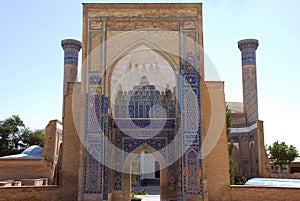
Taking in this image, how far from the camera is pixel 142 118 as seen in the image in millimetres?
9875

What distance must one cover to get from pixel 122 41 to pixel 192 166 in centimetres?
365

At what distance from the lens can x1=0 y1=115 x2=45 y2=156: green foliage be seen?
21.5 m

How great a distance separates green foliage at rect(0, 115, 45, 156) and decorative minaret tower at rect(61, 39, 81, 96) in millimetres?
6727

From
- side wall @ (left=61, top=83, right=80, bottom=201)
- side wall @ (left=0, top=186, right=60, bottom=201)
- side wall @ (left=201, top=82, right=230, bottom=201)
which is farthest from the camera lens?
side wall @ (left=61, top=83, right=80, bottom=201)

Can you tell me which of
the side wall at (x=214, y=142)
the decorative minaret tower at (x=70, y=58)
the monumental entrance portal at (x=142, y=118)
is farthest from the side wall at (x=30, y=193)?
the decorative minaret tower at (x=70, y=58)

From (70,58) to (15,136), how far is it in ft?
24.5

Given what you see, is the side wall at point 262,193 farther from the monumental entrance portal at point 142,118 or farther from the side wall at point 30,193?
the side wall at point 30,193

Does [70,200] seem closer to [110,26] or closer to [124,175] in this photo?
[124,175]

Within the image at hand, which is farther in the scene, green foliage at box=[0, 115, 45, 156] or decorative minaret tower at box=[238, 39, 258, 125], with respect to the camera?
green foliage at box=[0, 115, 45, 156]

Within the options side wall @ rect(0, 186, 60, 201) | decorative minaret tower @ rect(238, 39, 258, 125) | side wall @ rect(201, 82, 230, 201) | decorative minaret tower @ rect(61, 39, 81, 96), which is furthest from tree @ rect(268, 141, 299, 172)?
side wall @ rect(0, 186, 60, 201)

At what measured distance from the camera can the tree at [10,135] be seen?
21358mm

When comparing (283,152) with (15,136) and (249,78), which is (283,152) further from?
(15,136)

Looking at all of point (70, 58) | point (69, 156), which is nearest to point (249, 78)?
point (70, 58)

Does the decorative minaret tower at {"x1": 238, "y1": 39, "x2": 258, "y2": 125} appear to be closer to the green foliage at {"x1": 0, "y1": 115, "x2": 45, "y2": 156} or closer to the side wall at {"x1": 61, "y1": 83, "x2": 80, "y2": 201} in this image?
the side wall at {"x1": 61, "y1": 83, "x2": 80, "y2": 201}
